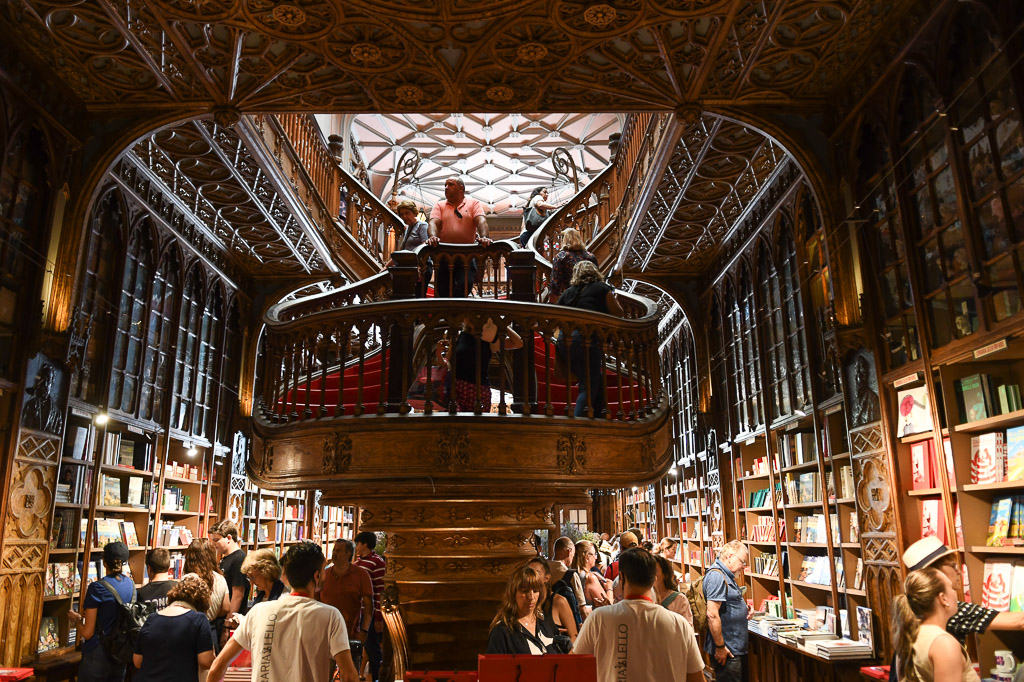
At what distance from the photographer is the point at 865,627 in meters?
5.25

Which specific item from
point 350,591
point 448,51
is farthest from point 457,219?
point 350,591

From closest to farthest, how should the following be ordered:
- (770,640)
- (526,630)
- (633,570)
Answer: (633,570), (526,630), (770,640)

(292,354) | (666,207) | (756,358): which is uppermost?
(666,207)

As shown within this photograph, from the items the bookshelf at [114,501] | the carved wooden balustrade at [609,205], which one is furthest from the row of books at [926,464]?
the bookshelf at [114,501]

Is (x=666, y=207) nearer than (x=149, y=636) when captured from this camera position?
No

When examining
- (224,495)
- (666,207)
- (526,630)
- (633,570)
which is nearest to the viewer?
(633,570)

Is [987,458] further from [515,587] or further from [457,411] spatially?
[457,411]

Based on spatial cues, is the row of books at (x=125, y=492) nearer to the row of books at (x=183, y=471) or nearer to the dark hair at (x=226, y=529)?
the row of books at (x=183, y=471)

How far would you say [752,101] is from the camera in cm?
589

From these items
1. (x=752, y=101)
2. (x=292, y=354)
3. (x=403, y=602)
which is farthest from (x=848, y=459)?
(x=292, y=354)

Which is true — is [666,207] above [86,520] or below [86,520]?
above

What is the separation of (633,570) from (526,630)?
2.15 ft

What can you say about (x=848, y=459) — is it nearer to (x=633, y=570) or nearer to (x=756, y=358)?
(x=756, y=358)

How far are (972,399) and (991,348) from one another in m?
0.53
